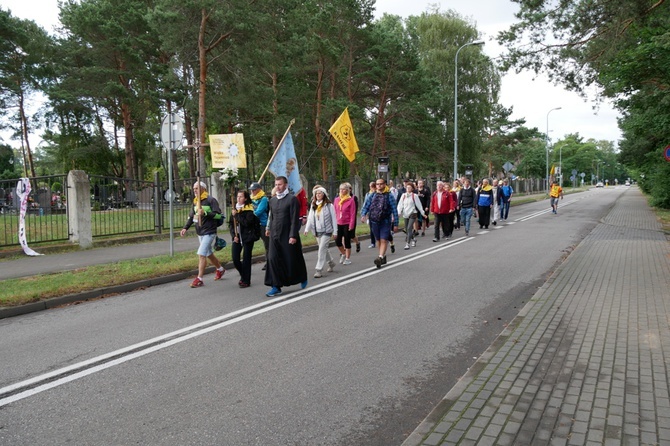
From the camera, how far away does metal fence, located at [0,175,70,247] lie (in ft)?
42.3

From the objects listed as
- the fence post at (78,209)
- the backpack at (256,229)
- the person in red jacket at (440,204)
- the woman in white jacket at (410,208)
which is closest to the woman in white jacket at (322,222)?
the backpack at (256,229)

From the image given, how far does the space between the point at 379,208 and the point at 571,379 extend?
7.24 m

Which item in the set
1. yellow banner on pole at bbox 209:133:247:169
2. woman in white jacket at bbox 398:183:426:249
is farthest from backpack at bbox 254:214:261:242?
yellow banner on pole at bbox 209:133:247:169

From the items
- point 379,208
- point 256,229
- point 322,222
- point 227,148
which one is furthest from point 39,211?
point 227,148

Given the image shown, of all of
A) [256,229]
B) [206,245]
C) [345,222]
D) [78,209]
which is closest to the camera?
[256,229]

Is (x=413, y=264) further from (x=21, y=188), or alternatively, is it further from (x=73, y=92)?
(x=73, y=92)

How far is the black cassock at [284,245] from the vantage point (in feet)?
26.3

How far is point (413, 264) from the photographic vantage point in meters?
11.2

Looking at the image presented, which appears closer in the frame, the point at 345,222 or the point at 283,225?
the point at 283,225

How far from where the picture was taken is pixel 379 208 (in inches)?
440

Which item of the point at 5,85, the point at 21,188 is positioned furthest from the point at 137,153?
the point at 21,188

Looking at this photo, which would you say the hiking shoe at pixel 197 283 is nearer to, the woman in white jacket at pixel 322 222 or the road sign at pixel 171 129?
the woman in white jacket at pixel 322 222

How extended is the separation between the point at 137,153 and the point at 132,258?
36.6 metres

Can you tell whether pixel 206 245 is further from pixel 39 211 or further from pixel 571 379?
pixel 39 211
